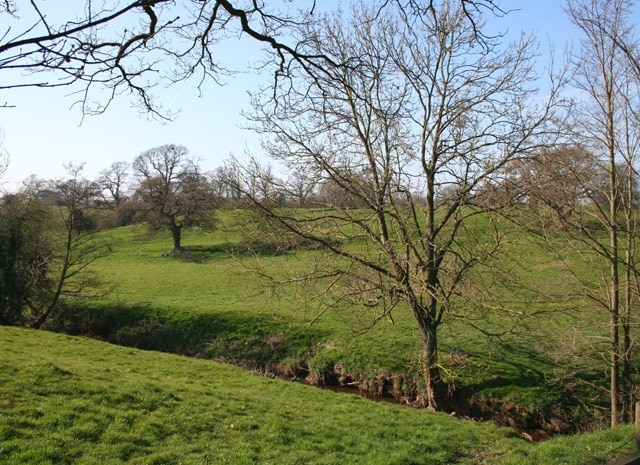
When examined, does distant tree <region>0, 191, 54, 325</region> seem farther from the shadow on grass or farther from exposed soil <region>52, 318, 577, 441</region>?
exposed soil <region>52, 318, 577, 441</region>

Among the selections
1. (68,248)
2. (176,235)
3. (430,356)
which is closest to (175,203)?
(176,235)

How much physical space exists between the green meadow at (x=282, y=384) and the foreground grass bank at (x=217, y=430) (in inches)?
1.3

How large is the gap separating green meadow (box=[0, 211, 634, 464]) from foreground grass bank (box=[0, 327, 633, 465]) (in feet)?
0.11

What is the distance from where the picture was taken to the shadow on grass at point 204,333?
18.0 meters

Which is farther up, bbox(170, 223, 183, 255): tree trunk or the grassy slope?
bbox(170, 223, 183, 255): tree trunk

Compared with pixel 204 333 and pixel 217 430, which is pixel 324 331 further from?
pixel 217 430

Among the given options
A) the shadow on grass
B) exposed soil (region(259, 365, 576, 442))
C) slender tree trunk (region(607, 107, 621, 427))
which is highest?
slender tree trunk (region(607, 107, 621, 427))

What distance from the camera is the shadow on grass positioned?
1797 centimetres

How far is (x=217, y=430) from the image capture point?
26.6 feet

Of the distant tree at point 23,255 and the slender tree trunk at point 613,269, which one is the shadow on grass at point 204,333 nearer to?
the distant tree at point 23,255

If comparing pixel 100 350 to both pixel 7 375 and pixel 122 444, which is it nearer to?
pixel 7 375

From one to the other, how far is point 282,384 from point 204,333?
753cm

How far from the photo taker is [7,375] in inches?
343

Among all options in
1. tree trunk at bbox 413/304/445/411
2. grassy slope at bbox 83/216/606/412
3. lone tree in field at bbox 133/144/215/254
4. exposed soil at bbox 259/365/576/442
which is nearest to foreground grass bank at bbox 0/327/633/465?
tree trunk at bbox 413/304/445/411
